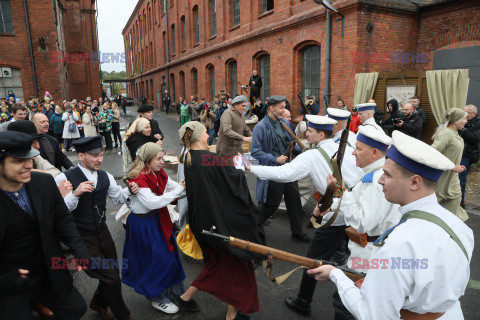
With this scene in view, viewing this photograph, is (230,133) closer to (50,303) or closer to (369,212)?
(369,212)

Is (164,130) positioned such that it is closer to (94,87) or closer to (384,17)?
(384,17)

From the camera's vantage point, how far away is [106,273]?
2.90 m

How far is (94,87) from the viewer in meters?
31.9

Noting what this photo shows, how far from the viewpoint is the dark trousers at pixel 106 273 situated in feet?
9.52

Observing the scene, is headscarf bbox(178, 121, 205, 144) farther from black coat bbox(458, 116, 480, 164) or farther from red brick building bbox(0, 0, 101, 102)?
red brick building bbox(0, 0, 101, 102)

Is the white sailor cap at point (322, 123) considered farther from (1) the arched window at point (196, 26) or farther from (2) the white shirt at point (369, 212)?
(1) the arched window at point (196, 26)

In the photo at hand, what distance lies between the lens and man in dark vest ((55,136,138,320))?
290cm

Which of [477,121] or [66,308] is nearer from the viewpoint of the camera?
[66,308]

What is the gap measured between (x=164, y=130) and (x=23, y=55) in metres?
9.39

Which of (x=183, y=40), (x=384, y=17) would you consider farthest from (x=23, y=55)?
(x=384, y=17)

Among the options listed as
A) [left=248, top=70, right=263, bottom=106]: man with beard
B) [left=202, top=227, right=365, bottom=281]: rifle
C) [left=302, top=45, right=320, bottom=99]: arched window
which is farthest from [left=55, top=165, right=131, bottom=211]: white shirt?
[left=248, top=70, right=263, bottom=106]: man with beard

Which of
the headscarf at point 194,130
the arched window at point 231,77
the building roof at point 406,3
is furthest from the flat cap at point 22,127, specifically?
the arched window at point 231,77

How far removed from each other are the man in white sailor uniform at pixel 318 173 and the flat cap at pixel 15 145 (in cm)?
201

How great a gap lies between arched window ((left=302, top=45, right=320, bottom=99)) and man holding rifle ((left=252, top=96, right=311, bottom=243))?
731cm
